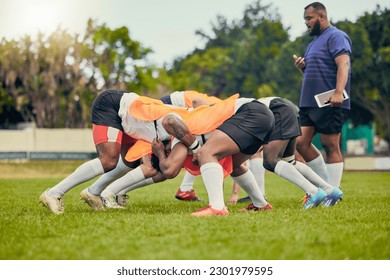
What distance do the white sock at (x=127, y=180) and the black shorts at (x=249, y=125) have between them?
4.07 feet

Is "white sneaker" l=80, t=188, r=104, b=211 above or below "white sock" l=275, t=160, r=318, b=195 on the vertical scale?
below

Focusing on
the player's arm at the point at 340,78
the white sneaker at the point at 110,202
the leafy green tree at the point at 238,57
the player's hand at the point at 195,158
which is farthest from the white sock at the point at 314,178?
the leafy green tree at the point at 238,57

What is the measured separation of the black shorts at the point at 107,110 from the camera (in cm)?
740

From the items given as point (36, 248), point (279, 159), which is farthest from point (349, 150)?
point (36, 248)

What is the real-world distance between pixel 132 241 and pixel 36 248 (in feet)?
2.29

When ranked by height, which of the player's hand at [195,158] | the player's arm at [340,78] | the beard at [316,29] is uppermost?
the beard at [316,29]

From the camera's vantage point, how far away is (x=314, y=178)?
812cm

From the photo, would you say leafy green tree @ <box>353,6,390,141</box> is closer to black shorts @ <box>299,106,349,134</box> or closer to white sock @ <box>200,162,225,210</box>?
black shorts @ <box>299,106,349,134</box>

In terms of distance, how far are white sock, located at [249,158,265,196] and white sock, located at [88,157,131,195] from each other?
7.57 feet

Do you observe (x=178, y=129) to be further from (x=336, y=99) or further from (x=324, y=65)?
(x=324, y=65)

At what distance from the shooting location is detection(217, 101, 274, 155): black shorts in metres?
6.63

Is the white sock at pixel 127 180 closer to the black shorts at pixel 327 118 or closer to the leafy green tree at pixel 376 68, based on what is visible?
the black shorts at pixel 327 118

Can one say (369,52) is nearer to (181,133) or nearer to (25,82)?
(25,82)

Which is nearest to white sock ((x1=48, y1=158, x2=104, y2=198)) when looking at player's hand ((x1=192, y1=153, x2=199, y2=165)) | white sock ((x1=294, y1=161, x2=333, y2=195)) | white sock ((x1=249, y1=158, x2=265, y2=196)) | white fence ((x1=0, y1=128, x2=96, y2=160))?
player's hand ((x1=192, y1=153, x2=199, y2=165))
